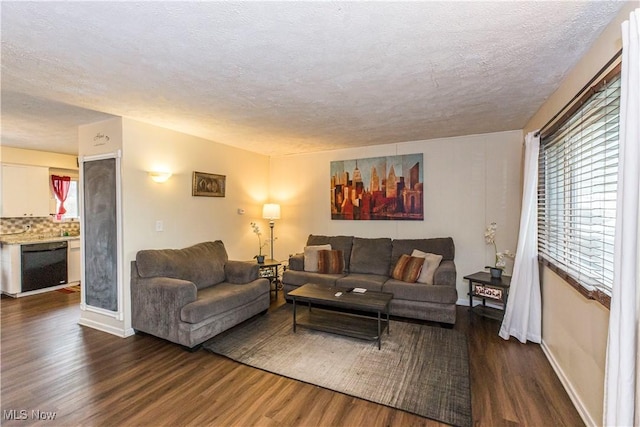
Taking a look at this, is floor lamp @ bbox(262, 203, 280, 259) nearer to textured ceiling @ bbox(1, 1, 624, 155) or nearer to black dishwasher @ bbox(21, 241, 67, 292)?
textured ceiling @ bbox(1, 1, 624, 155)

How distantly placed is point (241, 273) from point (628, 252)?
138 inches

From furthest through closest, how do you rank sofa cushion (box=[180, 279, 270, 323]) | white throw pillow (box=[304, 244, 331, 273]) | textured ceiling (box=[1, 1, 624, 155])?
white throw pillow (box=[304, 244, 331, 273]) < sofa cushion (box=[180, 279, 270, 323]) < textured ceiling (box=[1, 1, 624, 155])

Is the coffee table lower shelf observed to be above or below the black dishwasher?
below

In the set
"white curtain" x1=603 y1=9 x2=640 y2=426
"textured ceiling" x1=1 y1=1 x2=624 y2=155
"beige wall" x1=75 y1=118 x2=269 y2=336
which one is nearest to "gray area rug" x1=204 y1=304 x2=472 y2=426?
"white curtain" x1=603 y1=9 x2=640 y2=426

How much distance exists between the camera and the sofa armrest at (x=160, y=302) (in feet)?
9.31

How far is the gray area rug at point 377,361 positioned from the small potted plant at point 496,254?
37.1 inches

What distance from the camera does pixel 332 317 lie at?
141 inches

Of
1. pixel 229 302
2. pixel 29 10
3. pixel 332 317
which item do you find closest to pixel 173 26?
pixel 29 10

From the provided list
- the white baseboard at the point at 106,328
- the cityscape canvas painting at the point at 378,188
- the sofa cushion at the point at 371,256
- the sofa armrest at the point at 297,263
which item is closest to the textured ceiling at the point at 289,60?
the cityscape canvas painting at the point at 378,188

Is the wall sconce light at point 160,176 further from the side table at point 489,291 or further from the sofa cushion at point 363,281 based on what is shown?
the side table at point 489,291

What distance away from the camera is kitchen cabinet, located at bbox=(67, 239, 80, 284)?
206 inches

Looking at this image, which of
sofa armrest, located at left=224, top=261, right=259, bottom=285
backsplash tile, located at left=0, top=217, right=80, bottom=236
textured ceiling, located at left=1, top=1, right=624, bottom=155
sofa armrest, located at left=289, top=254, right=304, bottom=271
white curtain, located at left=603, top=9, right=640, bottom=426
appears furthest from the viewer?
backsplash tile, located at left=0, top=217, right=80, bottom=236

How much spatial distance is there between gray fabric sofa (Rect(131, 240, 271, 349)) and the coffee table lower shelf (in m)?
0.62

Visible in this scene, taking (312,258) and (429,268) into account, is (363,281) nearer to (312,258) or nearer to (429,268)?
(429,268)
